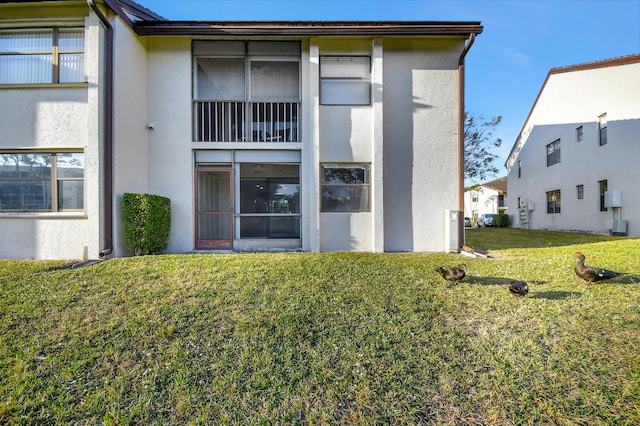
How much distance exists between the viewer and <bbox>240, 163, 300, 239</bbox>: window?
8.67 m

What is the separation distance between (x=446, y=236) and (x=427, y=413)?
619cm

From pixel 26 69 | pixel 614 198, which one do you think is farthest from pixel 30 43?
pixel 614 198

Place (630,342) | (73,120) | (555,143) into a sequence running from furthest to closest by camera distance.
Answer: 1. (555,143)
2. (73,120)
3. (630,342)

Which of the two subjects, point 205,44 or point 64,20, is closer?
point 64,20

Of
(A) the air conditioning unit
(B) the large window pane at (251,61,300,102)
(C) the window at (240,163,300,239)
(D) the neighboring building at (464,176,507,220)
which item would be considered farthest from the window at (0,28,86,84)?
(D) the neighboring building at (464,176,507,220)

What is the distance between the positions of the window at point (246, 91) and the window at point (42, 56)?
2.77 metres

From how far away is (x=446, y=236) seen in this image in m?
8.09

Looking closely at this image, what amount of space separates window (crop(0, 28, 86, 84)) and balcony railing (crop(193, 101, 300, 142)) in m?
2.96

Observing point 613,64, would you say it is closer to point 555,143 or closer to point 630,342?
point 555,143

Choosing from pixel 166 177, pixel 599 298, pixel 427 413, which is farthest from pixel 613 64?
pixel 166 177

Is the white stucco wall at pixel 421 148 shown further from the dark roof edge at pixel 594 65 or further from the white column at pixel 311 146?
the dark roof edge at pixel 594 65

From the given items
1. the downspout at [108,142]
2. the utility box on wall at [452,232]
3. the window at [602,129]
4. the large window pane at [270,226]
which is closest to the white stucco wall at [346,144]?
the large window pane at [270,226]

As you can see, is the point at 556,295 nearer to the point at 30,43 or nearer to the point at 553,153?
the point at 30,43

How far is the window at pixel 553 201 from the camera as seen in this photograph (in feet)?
55.4
